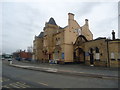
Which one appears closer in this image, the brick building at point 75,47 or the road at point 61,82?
the road at point 61,82

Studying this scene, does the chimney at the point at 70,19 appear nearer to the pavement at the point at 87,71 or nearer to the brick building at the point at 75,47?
the brick building at the point at 75,47

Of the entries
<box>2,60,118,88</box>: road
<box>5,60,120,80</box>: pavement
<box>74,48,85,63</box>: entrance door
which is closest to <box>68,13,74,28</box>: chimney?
<box>74,48,85,63</box>: entrance door

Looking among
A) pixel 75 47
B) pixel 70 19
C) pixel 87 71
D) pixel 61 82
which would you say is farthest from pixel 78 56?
pixel 61 82

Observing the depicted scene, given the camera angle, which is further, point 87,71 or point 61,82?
point 87,71

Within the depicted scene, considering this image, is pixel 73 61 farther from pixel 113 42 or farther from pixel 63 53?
pixel 113 42

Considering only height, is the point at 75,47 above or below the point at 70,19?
below

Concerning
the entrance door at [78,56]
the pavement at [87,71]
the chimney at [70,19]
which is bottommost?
the pavement at [87,71]

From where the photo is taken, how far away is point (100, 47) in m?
23.2

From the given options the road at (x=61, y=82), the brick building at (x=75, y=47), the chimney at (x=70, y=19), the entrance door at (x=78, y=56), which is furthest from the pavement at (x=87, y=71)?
the chimney at (x=70, y=19)

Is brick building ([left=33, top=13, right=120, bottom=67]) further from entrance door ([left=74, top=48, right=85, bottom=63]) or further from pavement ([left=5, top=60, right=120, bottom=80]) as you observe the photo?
pavement ([left=5, top=60, right=120, bottom=80])

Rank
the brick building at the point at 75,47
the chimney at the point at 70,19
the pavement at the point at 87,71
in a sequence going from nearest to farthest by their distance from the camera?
the pavement at the point at 87,71, the brick building at the point at 75,47, the chimney at the point at 70,19

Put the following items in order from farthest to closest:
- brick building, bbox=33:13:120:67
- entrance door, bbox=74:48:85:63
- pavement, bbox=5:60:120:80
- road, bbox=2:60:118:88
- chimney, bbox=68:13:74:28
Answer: chimney, bbox=68:13:74:28 → entrance door, bbox=74:48:85:63 → brick building, bbox=33:13:120:67 → pavement, bbox=5:60:120:80 → road, bbox=2:60:118:88

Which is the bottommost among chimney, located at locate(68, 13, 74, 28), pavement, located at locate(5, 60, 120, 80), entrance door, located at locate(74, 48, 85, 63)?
pavement, located at locate(5, 60, 120, 80)

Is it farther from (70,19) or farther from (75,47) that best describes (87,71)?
(70,19)
